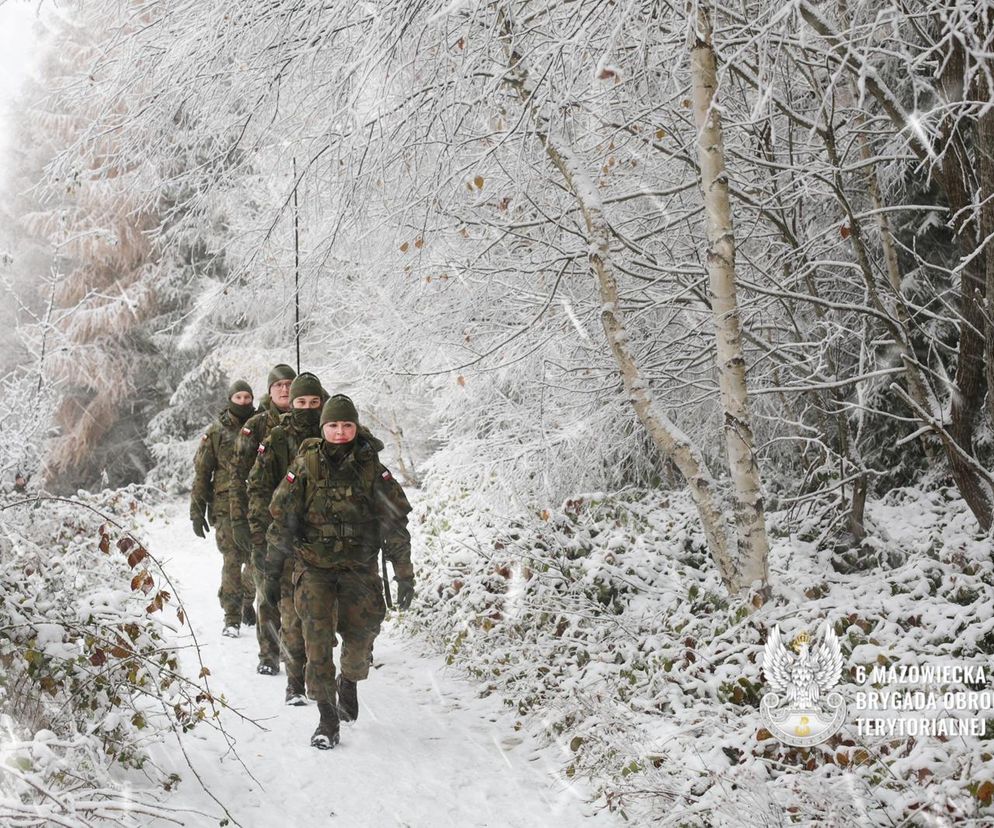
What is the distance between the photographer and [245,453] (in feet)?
24.5

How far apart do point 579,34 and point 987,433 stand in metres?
5.10

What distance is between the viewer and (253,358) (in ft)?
58.8

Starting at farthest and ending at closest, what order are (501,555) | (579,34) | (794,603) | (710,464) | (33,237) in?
(33,237) < (710,464) < (501,555) < (794,603) < (579,34)

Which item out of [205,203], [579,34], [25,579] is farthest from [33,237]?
[579,34]

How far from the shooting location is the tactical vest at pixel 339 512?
546 cm

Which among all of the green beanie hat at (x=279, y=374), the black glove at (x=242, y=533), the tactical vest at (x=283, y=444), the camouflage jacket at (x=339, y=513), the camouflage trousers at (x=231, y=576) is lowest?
the camouflage trousers at (x=231, y=576)

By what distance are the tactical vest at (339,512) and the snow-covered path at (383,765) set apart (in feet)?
3.16

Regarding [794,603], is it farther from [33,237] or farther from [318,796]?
[33,237]

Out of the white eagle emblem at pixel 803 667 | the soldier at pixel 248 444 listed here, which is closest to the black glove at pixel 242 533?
the soldier at pixel 248 444

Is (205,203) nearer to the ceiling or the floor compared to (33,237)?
nearer to the floor

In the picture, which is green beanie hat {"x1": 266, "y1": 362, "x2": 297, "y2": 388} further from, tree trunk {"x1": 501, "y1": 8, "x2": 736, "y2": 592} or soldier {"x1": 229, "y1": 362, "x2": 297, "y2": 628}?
tree trunk {"x1": 501, "y1": 8, "x2": 736, "y2": 592}

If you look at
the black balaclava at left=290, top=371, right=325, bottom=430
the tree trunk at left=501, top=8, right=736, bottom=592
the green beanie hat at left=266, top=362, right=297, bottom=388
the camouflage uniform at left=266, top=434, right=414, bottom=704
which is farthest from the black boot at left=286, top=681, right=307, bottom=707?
the tree trunk at left=501, top=8, right=736, bottom=592

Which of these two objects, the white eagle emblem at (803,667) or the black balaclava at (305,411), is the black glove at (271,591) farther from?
the white eagle emblem at (803,667)

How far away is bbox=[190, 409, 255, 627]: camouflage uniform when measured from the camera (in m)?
8.09
